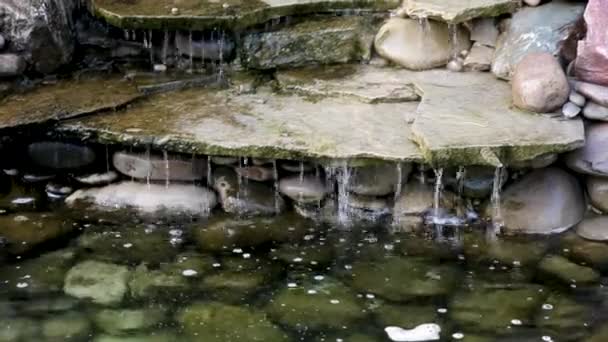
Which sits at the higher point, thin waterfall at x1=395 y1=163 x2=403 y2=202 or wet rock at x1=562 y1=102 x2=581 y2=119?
wet rock at x1=562 y1=102 x2=581 y2=119

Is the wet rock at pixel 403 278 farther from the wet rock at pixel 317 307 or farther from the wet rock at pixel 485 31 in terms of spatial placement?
the wet rock at pixel 485 31

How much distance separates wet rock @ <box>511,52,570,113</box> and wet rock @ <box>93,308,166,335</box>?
2.11 meters

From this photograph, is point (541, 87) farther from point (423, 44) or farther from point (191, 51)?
point (191, 51)

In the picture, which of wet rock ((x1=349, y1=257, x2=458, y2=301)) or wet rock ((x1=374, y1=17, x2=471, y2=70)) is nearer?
wet rock ((x1=349, y1=257, x2=458, y2=301))

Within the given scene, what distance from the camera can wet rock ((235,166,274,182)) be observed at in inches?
175

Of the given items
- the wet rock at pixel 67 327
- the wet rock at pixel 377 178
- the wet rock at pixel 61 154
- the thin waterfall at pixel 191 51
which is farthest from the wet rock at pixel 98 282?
the thin waterfall at pixel 191 51

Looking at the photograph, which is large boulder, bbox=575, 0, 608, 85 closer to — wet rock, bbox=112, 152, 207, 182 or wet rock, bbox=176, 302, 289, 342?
wet rock, bbox=112, 152, 207, 182

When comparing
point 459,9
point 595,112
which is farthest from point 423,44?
point 595,112

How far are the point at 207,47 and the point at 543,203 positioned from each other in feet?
7.15

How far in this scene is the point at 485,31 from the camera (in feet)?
16.4

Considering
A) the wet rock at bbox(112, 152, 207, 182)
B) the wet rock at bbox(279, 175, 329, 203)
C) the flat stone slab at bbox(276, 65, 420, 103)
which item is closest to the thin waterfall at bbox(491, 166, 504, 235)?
the flat stone slab at bbox(276, 65, 420, 103)

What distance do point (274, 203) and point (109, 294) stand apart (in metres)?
1.10

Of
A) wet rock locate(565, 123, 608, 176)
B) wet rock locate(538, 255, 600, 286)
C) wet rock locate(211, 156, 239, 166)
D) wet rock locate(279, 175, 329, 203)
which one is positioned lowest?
wet rock locate(538, 255, 600, 286)

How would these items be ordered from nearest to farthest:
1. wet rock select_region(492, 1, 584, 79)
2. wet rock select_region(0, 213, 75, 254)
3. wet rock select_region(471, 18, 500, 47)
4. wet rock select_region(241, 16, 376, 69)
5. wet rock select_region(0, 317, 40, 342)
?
1. wet rock select_region(0, 317, 40, 342)
2. wet rock select_region(0, 213, 75, 254)
3. wet rock select_region(492, 1, 584, 79)
4. wet rock select_region(471, 18, 500, 47)
5. wet rock select_region(241, 16, 376, 69)
